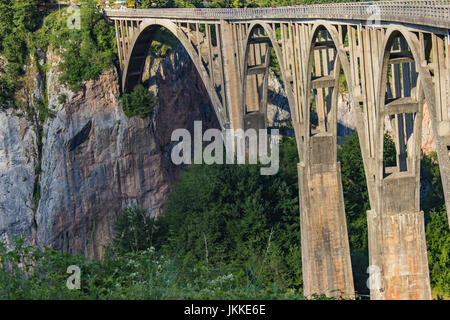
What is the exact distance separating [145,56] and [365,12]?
3693 cm

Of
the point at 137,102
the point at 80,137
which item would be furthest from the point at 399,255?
the point at 80,137

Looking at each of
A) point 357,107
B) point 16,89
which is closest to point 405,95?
point 357,107

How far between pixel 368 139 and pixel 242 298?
46.1ft

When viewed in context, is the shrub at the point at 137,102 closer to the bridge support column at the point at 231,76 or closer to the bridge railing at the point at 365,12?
the bridge railing at the point at 365,12

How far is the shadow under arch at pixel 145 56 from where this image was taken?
43.9 meters

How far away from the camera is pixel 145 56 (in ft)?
189

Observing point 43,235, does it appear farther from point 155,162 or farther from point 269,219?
point 269,219

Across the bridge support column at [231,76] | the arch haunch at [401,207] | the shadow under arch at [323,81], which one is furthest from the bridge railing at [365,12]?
the arch haunch at [401,207]

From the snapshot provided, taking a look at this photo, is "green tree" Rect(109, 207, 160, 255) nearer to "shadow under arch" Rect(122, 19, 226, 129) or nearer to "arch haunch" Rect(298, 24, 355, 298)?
"shadow under arch" Rect(122, 19, 226, 129)

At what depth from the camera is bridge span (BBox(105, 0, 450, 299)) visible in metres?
19.4

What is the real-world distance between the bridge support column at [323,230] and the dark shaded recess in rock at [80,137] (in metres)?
28.5

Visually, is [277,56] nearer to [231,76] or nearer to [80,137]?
[231,76]

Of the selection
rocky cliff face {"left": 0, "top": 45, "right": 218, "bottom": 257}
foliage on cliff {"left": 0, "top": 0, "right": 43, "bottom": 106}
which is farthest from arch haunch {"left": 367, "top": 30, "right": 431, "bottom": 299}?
foliage on cliff {"left": 0, "top": 0, "right": 43, "bottom": 106}
